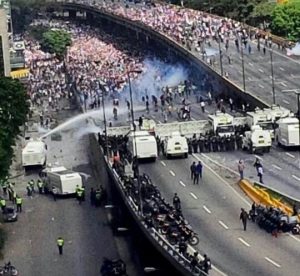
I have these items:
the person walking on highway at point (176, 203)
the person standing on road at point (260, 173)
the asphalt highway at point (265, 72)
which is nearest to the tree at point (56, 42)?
the asphalt highway at point (265, 72)

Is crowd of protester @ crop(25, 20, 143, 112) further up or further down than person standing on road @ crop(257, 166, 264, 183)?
further up

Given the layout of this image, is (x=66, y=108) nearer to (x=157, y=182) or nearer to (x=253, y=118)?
(x=253, y=118)

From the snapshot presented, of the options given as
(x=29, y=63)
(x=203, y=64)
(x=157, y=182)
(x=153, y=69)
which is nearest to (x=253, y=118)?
(x=157, y=182)

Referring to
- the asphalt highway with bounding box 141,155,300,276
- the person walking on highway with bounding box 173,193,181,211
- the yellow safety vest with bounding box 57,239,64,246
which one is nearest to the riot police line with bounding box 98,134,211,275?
the person walking on highway with bounding box 173,193,181,211

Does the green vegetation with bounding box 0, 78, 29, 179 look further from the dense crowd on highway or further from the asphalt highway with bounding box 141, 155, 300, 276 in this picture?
the dense crowd on highway

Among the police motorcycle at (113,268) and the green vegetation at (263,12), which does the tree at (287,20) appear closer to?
the green vegetation at (263,12)

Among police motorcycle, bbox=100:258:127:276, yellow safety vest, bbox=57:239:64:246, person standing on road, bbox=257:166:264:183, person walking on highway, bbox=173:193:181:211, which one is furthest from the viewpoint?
person standing on road, bbox=257:166:264:183
